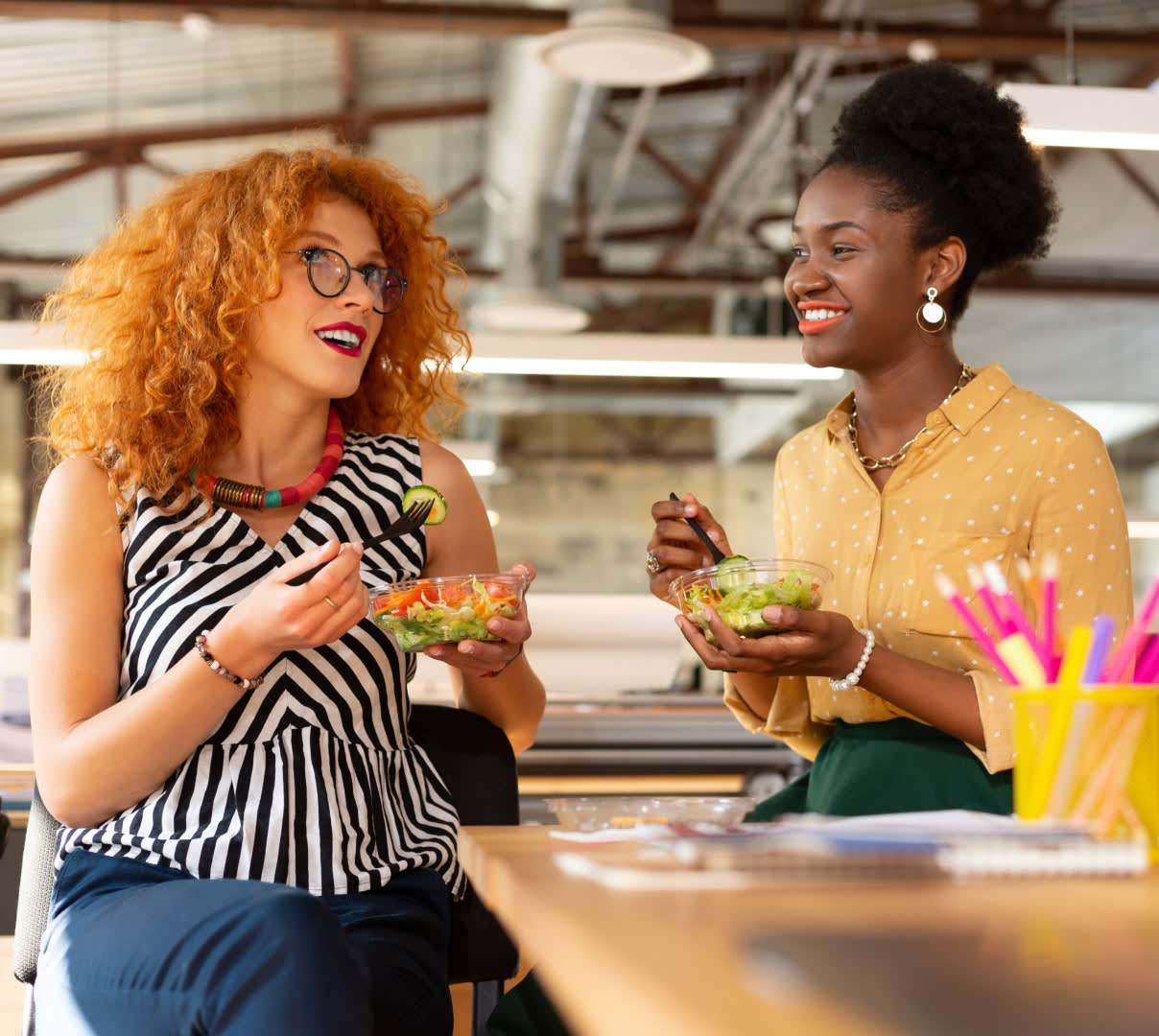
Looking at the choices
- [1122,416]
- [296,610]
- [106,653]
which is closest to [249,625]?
[296,610]

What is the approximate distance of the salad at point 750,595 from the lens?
54.8 inches

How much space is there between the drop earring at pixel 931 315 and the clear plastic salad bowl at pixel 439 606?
2.44ft

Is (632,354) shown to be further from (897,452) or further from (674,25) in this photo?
(674,25)

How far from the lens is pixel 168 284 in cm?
194

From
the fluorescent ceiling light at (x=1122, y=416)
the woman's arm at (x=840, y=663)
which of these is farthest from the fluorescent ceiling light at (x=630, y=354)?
the fluorescent ceiling light at (x=1122, y=416)

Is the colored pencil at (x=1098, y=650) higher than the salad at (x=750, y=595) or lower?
higher

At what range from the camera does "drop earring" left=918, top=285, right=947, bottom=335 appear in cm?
186

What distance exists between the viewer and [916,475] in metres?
1.84

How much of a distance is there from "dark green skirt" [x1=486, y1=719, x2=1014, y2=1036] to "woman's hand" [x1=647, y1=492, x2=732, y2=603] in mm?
316

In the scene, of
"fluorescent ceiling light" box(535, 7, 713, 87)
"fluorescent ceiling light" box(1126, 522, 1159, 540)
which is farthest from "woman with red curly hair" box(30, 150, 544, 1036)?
"fluorescent ceiling light" box(1126, 522, 1159, 540)

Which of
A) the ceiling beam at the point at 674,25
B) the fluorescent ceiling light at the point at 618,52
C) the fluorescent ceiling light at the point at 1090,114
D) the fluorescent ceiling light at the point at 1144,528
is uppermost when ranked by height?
the ceiling beam at the point at 674,25

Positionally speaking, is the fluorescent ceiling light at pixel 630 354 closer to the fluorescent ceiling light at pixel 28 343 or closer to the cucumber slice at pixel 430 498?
the fluorescent ceiling light at pixel 28 343

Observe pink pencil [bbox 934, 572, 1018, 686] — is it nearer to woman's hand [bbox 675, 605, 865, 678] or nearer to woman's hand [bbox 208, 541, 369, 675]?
woman's hand [bbox 675, 605, 865, 678]

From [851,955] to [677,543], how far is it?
1178 millimetres
